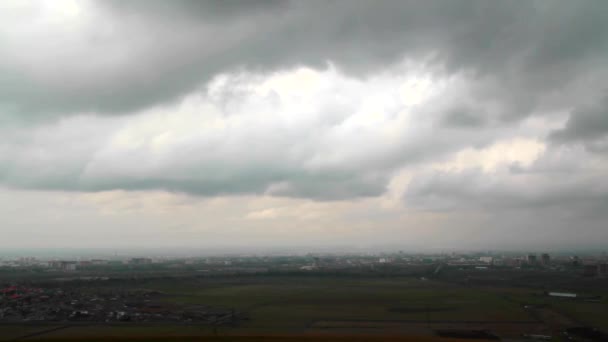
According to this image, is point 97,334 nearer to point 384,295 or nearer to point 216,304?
point 216,304

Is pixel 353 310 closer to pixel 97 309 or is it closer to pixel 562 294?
pixel 97 309

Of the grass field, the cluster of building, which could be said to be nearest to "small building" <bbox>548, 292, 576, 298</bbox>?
the grass field

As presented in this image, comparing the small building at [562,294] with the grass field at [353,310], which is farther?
the small building at [562,294]

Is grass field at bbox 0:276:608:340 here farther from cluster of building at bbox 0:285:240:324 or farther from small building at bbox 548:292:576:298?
cluster of building at bbox 0:285:240:324

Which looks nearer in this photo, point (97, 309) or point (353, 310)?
point (353, 310)

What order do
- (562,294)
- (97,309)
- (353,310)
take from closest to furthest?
(353,310) → (97,309) → (562,294)

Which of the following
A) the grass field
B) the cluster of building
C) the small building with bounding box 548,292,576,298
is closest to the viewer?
the grass field

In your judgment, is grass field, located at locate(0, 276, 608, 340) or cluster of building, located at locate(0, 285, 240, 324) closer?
grass field, located at locate(0, 276, 608, 340)

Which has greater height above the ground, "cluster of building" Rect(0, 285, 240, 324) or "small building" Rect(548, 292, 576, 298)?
"cluster of building" Rect(0, 285, 240, 324)

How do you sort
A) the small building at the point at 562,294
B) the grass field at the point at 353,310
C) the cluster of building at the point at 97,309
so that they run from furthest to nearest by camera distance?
the small building at the point at 562,294 < the cluster of building at the point at 97,309 < the grass field at the point at 353,310

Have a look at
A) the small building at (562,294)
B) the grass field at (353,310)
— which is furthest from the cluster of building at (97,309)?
the small building at (562,294)

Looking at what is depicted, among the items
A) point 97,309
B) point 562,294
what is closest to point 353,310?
point 97,309

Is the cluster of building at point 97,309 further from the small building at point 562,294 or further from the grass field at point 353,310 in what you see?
the small building at point 562,294
